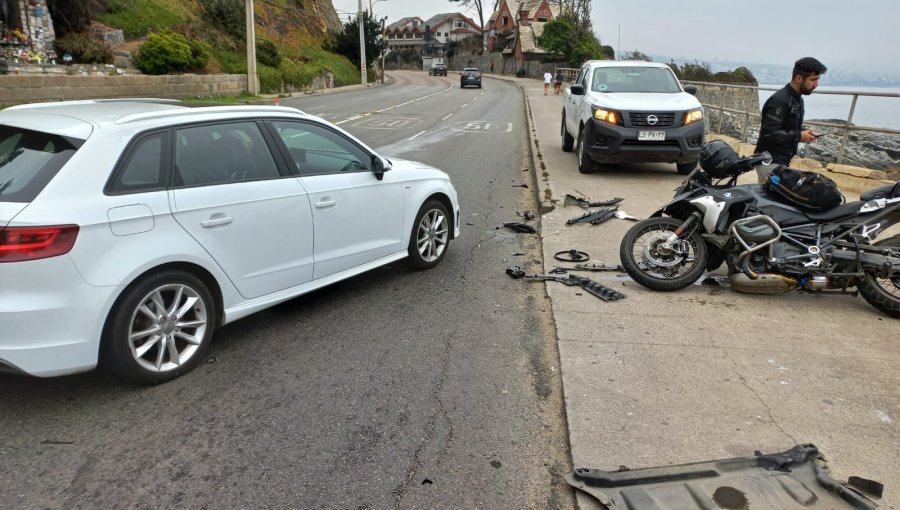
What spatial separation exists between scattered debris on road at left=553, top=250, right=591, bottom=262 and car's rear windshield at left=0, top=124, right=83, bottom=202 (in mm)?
4373

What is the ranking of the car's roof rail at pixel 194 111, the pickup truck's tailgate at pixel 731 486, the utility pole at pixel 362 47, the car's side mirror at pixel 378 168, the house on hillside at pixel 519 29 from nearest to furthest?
the pickup truck's tailgate at pixel 731 486, the car's roof rail at pixel 194 111, the car's side mirror at pixel 378 168, the utility pole at pixel 362 47, the house on hillside at pixel 519 29

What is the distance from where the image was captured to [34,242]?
3107 millimetres

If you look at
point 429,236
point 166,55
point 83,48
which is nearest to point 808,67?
point 429,236

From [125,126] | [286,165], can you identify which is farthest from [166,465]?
[286,165]

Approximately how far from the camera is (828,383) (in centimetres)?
384

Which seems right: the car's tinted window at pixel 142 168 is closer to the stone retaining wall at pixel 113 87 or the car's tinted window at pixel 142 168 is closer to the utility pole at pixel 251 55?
the stone retaining wall at pixel 113 87

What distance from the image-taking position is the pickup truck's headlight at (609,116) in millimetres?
10164

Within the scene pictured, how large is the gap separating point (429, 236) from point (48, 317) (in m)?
3.41

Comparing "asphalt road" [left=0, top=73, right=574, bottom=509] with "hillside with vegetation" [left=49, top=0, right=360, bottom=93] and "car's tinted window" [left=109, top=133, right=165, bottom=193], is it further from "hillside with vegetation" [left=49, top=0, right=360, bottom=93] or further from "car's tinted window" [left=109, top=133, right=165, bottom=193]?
"hillside with vegetation" [left=49, top=0, right=360, bottom=93]

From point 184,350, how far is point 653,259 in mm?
Result: 3831

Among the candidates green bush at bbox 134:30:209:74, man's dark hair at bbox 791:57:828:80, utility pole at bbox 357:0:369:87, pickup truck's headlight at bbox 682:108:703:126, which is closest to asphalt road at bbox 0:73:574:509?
man's dark hair at bbox 791:57:828:80

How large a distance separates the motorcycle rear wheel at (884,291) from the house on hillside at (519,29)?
70779 millimetres

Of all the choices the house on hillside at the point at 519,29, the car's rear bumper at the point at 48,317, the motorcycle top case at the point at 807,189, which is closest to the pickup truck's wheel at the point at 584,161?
the motorcycle top case at the point at 807,189

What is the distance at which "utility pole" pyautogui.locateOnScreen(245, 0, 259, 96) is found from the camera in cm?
3176
